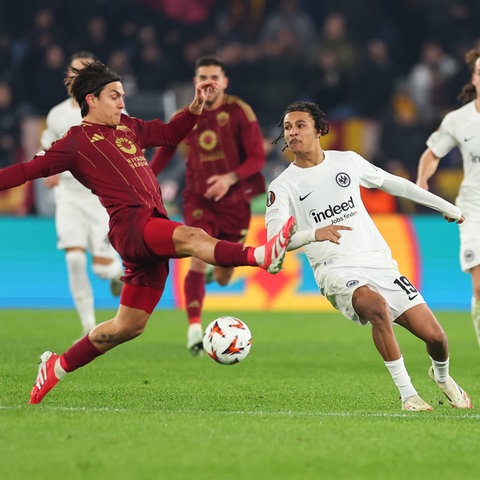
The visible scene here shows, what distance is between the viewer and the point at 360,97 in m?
20.2

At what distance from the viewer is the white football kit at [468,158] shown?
33.4 ft

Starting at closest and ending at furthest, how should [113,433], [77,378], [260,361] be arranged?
[113,433]
[77,378]
[260,361]

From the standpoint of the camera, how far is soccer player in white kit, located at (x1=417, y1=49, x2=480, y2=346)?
10.2 m

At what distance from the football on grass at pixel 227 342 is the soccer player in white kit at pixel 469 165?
2677 millimetres

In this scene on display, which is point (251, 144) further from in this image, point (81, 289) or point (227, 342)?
point (227, 342)

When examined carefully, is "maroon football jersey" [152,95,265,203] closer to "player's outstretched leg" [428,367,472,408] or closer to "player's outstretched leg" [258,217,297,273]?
"player's outstretched leg" [428,367,472,408]

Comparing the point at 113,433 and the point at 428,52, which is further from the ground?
the point at 428,52

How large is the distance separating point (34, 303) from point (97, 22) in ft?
19.8

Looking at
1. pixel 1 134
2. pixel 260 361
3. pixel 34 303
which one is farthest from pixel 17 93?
pixel 260 361

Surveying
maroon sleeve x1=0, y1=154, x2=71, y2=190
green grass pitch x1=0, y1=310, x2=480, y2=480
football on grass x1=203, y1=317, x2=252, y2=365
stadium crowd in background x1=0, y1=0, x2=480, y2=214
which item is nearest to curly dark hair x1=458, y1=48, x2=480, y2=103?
green grass pitch x1=0, y1=310, x2=480, y2=480

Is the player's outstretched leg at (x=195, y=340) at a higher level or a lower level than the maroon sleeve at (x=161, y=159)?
lower

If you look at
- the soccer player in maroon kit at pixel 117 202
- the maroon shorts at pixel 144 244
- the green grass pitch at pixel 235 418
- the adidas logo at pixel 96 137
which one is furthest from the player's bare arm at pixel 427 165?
the adidas logo at pixel 96 137

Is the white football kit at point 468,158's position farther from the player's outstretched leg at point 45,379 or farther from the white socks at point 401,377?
the player's outstretched leg at point 45,379

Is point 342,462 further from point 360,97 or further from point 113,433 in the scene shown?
point 360,97
